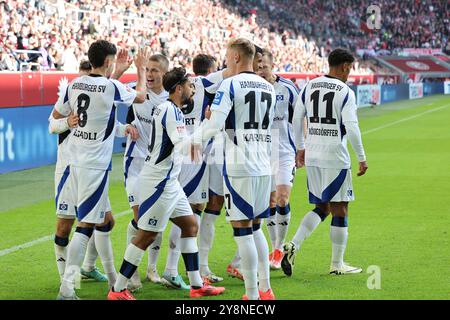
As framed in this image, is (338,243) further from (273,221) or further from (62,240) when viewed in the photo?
(62,240)

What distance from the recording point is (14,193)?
14312 mm

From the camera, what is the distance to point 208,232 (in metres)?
8.34

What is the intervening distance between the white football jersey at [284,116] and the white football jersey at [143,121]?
163 centimetres

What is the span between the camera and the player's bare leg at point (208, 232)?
815cm

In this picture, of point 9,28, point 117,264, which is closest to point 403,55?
point 9,28

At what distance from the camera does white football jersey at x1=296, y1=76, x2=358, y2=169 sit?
27.0 feet

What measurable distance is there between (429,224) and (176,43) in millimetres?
23454

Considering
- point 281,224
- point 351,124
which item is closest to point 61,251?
point 281,224

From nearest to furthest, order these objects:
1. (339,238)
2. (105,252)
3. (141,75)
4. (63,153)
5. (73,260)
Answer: (73,260)
(141,75)
(105,252)
(63,153)
(339,238)

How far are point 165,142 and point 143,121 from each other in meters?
1.05

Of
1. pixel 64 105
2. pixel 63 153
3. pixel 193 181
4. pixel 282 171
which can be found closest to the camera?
pixel 64 105

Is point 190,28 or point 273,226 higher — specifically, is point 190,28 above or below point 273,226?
above
